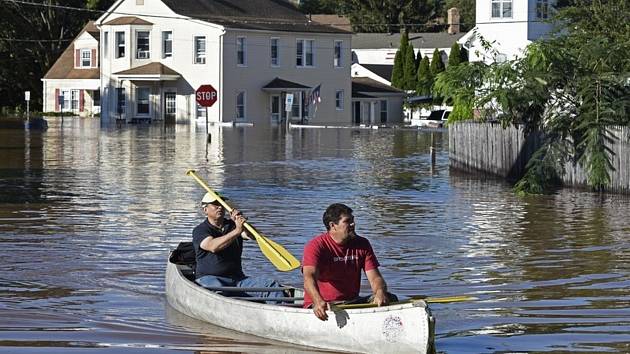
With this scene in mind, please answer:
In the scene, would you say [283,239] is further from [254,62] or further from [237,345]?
[254,62]

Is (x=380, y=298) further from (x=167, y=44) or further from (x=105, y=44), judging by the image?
(x=105, y=44)

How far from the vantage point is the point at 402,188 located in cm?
3519

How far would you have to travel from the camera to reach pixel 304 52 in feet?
308

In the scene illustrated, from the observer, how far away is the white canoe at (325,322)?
1228cm

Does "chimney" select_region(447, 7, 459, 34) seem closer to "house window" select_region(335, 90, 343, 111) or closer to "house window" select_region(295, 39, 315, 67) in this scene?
"house window" select_region(335, 90, 343, 111)

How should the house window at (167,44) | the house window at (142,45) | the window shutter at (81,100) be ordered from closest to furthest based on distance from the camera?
the house window at (167,44)
the house window at (142,45)
the window shutter at (81,100)

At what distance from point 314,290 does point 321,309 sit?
217mm

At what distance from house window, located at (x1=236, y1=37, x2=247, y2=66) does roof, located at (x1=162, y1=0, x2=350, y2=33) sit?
893 mm

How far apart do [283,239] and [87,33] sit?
8103 centimetres

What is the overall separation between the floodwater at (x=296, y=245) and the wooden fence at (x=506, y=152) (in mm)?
586

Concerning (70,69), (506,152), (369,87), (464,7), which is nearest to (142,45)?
(70,69)

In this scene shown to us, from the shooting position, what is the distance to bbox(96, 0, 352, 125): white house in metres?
88.2

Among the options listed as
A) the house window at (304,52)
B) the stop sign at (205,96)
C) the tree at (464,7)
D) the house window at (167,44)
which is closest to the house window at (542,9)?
the stop sign at (205,96)

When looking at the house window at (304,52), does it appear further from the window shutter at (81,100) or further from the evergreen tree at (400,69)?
the window shutter at (81,100)
